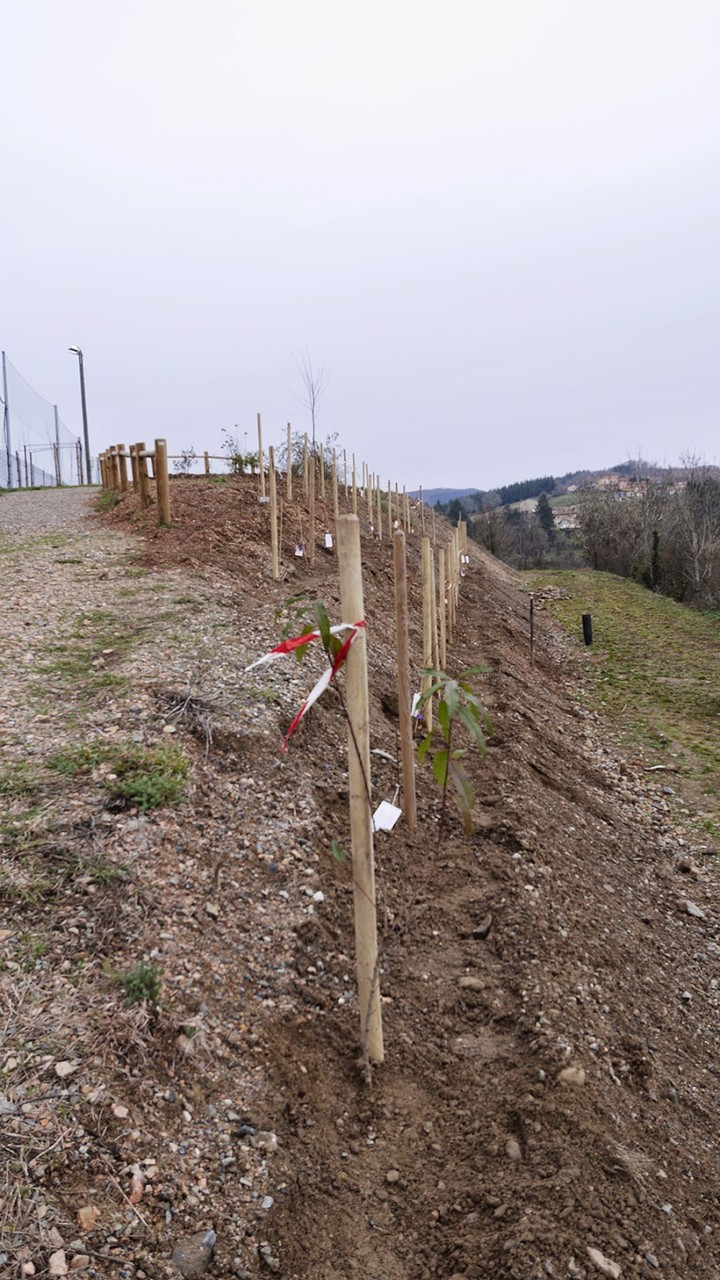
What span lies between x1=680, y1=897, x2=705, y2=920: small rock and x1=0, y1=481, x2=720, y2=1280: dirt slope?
0.04 metres

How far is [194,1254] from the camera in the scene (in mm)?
1907

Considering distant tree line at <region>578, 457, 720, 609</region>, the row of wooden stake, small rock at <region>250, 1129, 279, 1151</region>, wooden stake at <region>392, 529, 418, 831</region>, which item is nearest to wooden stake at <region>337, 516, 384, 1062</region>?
the row of wooden stake

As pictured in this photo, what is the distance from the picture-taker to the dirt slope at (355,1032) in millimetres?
1990

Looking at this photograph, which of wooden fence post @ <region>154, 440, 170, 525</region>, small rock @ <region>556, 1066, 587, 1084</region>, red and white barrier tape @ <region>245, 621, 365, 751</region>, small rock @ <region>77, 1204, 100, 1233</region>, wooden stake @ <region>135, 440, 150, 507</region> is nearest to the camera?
red and white barrier tape @ <region>245, 621, 365, 751</region>

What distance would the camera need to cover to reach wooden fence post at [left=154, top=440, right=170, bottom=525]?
8.36m

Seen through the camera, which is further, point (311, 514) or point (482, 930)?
point (311, 514)

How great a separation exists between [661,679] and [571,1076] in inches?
320

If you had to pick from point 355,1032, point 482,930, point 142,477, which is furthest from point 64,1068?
point 142,477

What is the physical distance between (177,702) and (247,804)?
0.90 metres

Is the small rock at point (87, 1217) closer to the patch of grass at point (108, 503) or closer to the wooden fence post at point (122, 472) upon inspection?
the patch of grass at point (108, 503)

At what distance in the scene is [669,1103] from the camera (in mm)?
2586

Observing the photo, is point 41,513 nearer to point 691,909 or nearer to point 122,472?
point 122,472

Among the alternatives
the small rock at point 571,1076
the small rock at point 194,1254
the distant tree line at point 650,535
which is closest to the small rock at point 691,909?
the small rock at point 571,1076

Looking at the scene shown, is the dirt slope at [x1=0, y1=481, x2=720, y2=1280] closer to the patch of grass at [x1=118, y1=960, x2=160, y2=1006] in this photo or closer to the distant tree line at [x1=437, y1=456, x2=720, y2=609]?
the patch of grass at [x1=118, y1=960, x2=160, y2=1006]
